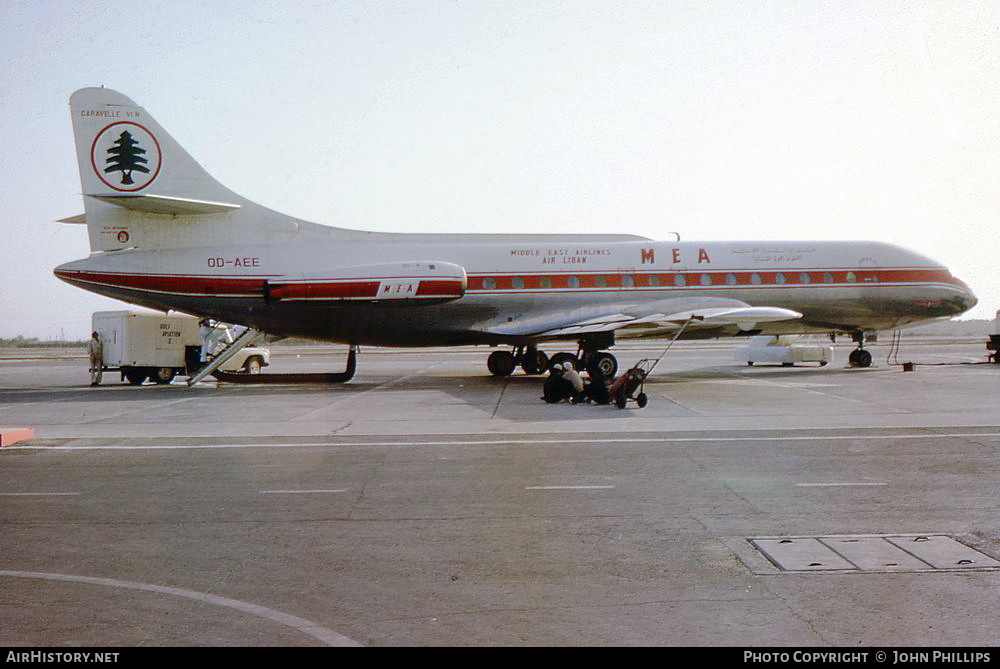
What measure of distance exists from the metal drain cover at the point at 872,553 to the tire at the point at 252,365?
100 ft

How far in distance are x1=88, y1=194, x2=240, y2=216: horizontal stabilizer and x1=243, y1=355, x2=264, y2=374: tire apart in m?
10.7

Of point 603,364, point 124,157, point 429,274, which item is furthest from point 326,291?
point 603,364

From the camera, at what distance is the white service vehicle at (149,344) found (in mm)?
30328

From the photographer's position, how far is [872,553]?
24.2 feet

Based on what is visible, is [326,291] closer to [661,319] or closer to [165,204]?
[165,204]

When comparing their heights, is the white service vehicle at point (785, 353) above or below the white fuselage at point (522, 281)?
below

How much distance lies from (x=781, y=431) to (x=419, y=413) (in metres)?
7.84

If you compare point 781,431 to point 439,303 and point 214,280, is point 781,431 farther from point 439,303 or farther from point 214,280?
point 214,280

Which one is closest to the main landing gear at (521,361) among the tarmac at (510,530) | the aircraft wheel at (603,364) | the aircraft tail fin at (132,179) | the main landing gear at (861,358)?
the aircraft wheel at (603,364)

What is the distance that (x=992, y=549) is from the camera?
7.40m

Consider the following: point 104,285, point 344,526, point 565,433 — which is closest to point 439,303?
point 104,285

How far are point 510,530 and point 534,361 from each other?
22.7m

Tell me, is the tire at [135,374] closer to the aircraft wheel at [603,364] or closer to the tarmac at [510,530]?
the tarmac at [510,530]

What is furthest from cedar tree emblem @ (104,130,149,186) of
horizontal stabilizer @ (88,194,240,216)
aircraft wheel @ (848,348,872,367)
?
aircraft wheel @ (848,348,872,367)
